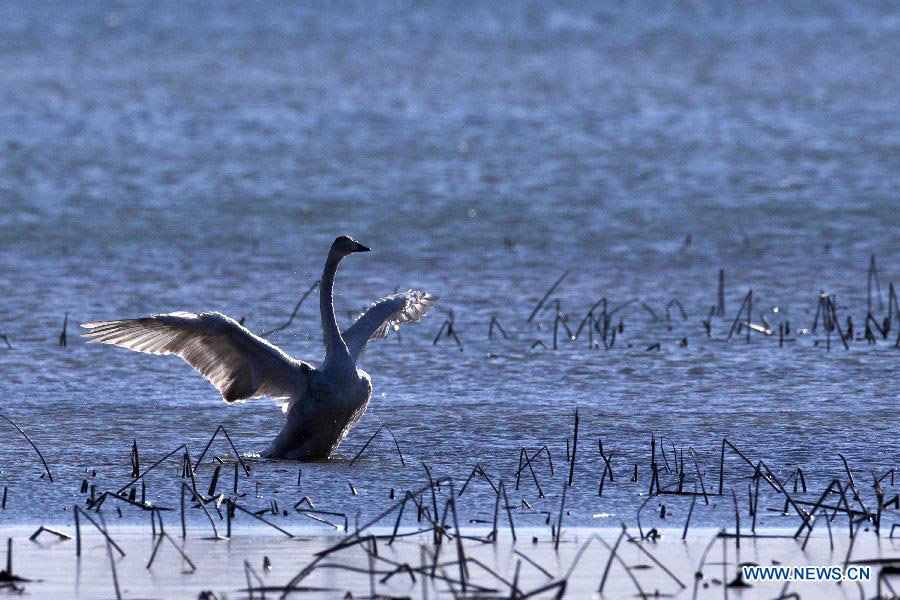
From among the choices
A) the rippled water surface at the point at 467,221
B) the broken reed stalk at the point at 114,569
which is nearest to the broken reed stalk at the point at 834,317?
→ the rippled water surface at the point at 467,221

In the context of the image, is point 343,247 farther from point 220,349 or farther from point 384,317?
point 220,349

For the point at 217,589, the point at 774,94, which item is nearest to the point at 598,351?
the point at 217,589

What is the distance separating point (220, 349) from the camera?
8516 millimetres

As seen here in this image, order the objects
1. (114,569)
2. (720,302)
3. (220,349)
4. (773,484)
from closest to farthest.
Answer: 1. (114,569)
2. (773,484)
3. (220,349)
4. (720,302)

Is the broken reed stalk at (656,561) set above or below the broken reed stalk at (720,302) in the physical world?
below

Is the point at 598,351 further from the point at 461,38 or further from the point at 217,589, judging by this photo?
the point at 461,38

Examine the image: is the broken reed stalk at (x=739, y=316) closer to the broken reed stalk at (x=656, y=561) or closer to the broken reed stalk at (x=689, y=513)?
the broken reed stalk at (x=689, y=513)

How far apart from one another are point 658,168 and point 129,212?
6043mm

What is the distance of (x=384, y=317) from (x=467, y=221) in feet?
25.3

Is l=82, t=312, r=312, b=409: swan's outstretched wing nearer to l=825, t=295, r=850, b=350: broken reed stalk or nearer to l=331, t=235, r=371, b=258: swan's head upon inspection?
l=331, t=235, r=371, b=258: swan's head

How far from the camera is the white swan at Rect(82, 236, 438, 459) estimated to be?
8.36 meters

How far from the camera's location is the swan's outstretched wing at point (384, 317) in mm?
9047

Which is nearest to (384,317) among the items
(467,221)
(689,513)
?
(689,513)

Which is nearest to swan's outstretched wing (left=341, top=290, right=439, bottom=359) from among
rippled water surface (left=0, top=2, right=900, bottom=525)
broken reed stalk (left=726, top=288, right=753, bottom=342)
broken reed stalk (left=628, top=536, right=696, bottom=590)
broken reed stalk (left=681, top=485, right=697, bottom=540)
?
rippled water surface (left=0, top=2, right=900, bottom=525)
